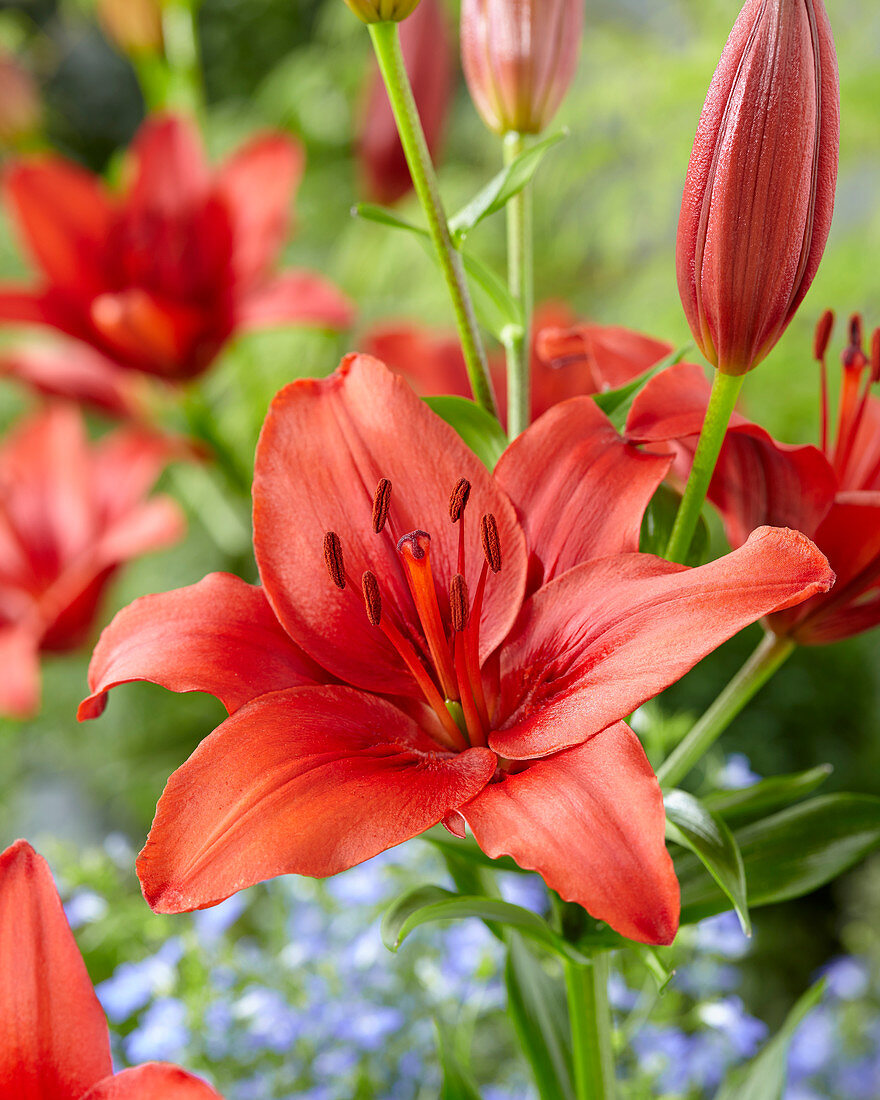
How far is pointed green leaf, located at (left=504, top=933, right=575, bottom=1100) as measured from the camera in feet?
1.07

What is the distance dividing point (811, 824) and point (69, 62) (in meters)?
1.85

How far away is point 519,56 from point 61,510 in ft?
1.79

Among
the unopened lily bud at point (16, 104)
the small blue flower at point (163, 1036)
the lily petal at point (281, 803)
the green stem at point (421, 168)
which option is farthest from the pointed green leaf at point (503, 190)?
the unopened lily bud at point (16, 104)

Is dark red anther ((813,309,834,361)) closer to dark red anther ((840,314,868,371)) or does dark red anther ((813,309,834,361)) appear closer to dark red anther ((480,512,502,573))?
dark red anther ((840,314,868,371))

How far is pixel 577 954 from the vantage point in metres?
0.26

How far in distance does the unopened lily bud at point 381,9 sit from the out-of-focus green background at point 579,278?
2.00 ft

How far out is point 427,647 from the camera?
0.93ft

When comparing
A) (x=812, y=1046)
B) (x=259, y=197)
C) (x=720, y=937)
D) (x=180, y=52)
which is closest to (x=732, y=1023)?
(x=720, y=937)

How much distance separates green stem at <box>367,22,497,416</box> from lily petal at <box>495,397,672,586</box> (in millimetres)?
31

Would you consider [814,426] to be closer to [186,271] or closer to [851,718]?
[851,718]

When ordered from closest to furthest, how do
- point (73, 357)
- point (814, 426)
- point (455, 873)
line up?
point (455, 873) → point (73, 357) → point (814, 426)

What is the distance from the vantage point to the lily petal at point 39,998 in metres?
0.23

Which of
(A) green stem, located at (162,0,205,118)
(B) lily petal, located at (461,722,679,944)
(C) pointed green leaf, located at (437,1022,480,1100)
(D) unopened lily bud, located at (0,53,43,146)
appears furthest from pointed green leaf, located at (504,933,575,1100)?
(D) unopened lily bud, located at (0,53,43,146)

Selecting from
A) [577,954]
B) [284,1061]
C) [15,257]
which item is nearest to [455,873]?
[577,954]
